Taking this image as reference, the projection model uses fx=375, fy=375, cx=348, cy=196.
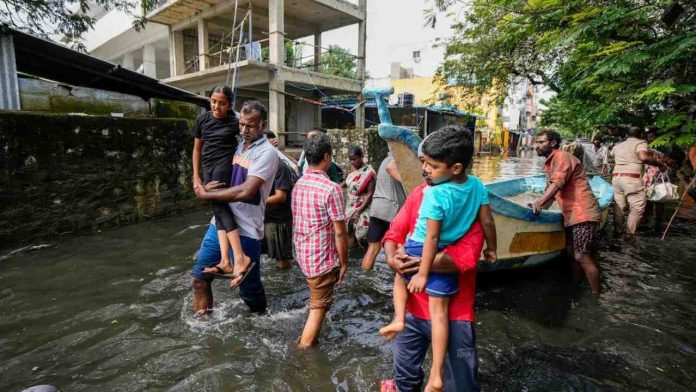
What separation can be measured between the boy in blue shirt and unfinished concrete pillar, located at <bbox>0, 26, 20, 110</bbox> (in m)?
6.48

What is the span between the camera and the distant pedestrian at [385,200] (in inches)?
168

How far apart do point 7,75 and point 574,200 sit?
25.5ft

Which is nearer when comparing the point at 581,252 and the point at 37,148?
the point at 581,252

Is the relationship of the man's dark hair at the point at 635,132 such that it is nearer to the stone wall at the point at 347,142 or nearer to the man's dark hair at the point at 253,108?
the stone wall at the point at 347,142

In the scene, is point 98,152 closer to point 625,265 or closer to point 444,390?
point 444,390

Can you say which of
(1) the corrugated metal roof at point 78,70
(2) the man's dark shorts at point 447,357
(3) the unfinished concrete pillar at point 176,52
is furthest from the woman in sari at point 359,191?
(3) the unfinished concrete pillar at point 176,52

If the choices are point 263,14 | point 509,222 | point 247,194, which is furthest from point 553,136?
point 263,14

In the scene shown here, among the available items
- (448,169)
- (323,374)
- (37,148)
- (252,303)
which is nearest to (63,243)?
(37,148)

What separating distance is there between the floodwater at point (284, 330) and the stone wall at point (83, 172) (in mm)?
545

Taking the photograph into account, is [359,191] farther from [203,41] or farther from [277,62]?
[203,41]

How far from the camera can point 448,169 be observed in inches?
72.3

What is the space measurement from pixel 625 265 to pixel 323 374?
16.3 ft

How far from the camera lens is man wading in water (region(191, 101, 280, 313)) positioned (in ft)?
9.07

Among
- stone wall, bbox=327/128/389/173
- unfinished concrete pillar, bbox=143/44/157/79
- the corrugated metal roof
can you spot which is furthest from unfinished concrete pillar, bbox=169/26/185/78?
stone wall, bbox=327/128/389/173
